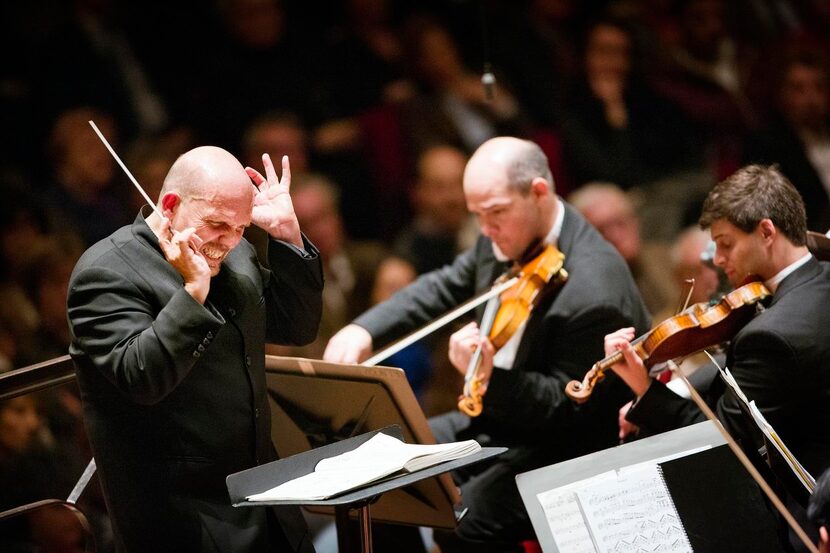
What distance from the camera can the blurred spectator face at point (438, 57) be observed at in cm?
626

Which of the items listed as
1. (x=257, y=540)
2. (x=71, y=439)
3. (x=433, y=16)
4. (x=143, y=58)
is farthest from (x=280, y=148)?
(x=257, y=540)

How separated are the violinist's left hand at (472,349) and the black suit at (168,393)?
695 mm

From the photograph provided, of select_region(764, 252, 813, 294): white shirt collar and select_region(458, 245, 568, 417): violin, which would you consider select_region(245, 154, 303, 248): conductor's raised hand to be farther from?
select_region(764, 252, 813, 294): white shirt collar

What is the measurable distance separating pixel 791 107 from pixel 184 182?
520cm

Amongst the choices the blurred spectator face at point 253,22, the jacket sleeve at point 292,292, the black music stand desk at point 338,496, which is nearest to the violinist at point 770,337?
the black music stand desk at point 338,496

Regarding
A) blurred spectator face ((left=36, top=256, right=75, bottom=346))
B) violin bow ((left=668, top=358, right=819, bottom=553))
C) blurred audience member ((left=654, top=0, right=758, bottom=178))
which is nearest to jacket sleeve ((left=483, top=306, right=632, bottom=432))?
violin bow ((left=668, top=358, right=819, bottom=553))

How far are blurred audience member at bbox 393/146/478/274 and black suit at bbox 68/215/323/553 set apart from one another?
307 cm

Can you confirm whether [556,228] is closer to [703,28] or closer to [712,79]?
[712,79]

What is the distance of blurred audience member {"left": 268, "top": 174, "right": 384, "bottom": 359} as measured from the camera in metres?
5.66

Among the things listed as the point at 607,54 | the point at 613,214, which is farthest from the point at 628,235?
the point at 607,54

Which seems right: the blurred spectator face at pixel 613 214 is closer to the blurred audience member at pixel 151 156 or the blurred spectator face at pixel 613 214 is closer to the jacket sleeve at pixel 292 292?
the blurred audience member at pixel 151 156

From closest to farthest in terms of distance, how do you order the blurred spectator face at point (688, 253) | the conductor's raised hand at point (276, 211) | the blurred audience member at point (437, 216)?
the conductor's raised hand at point (276, 211) < the blurred audience member at point (437, 216) < the blurred spectator face at point (688, 253)

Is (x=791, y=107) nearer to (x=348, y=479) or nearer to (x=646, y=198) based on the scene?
(x=646, y=198)

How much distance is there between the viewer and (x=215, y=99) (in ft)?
18.0
